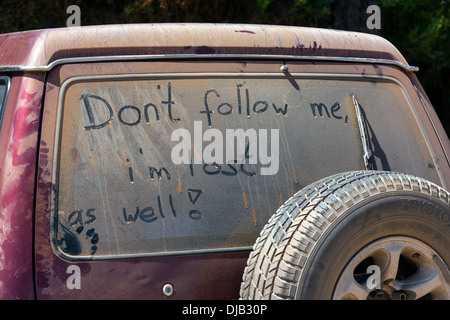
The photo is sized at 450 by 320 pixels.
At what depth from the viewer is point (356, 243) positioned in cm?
193

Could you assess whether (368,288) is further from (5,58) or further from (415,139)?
(5,58)

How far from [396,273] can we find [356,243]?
0.87 ft

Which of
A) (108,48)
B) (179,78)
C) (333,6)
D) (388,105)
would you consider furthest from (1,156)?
(333,6)

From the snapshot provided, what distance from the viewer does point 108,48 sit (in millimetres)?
2094

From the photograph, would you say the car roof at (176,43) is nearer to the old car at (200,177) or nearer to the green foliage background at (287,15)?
the old car at (200,177)

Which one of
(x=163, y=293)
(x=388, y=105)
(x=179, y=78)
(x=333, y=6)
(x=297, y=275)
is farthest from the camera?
(x=333, y=6)

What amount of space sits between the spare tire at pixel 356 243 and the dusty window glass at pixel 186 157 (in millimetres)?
176

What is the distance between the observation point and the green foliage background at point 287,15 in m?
5.46

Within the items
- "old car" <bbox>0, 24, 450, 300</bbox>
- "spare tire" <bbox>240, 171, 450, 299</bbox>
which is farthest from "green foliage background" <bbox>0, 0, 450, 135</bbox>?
"spare tire" <bbox>240, 171, 450, 299</bbox>

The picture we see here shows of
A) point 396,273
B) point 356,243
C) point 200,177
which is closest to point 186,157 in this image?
point 200,177

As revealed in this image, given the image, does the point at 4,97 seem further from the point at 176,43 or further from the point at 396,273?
the point at 396,273

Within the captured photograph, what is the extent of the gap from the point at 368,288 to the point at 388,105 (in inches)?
32.3

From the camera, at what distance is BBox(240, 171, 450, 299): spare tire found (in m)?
1.88

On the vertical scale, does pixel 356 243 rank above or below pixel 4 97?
below
